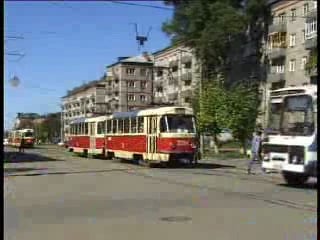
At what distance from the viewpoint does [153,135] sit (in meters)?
32.0

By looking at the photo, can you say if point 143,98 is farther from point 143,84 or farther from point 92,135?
point 92,135

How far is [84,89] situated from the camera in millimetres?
147500

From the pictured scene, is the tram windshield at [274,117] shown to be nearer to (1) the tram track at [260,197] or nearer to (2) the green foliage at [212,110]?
(1) the tram track at [260,197]

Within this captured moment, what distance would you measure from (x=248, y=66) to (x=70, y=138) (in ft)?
104

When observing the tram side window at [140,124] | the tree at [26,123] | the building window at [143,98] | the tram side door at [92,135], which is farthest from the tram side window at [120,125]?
the tree at [26,123]

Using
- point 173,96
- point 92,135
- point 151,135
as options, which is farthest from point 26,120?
point 151,135

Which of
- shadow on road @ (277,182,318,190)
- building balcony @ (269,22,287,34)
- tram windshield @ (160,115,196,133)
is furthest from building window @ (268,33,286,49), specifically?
shadow on road @ (277,182,318,190)

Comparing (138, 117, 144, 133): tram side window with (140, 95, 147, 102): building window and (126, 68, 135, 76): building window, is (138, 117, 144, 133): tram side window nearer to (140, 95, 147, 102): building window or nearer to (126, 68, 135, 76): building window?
(126, 68, 135, 76): building window

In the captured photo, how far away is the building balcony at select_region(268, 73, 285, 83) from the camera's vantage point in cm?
7297

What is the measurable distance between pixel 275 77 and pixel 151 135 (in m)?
44.3

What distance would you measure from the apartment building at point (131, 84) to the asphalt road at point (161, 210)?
3343 inches

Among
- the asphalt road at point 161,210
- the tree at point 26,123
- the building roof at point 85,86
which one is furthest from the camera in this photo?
the tree at point 26,123

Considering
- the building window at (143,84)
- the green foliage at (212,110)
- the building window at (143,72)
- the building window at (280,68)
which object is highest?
the building window at (143,72)

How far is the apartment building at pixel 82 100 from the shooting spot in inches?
5250
